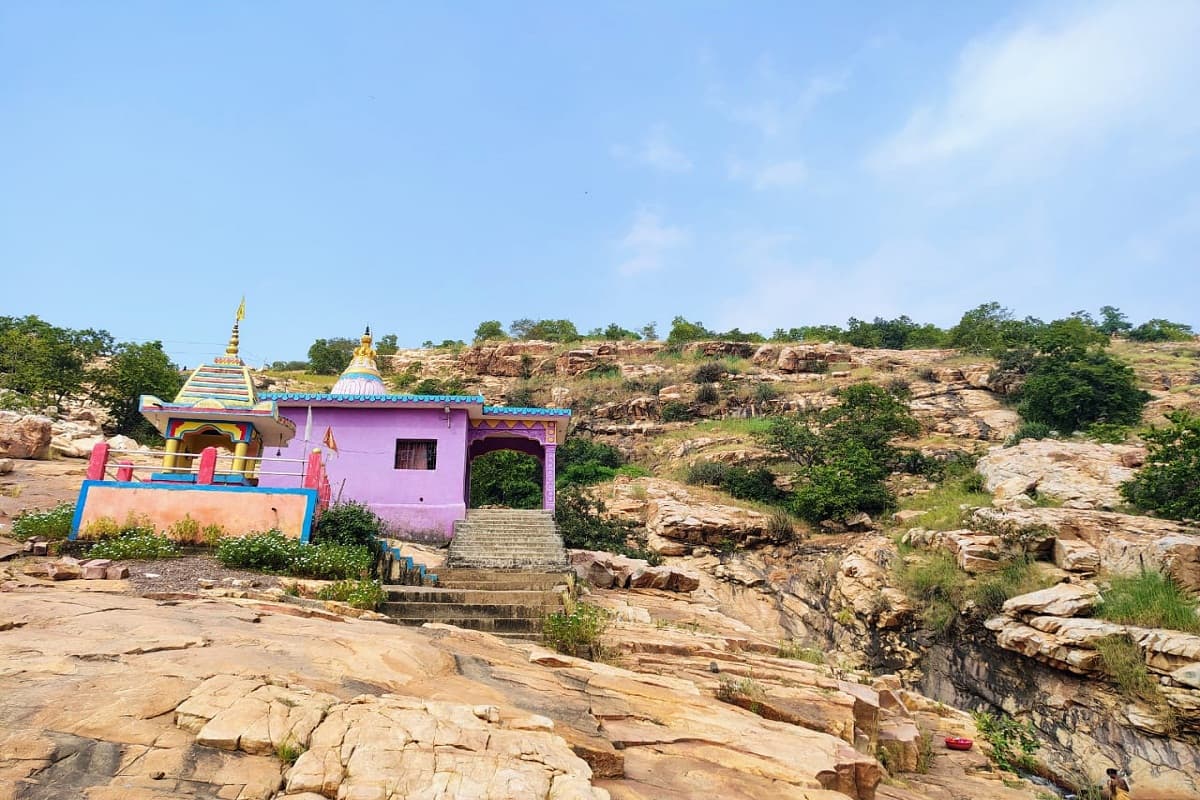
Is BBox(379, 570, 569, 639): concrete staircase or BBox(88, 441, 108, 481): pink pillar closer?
BBox(379, 570, 569, 639): concrete staircase

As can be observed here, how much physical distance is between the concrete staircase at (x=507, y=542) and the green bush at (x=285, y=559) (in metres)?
2.91

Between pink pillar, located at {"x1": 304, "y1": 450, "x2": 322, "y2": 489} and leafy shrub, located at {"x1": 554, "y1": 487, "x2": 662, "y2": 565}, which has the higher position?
pink pillar, located at {"x1": 304, "y1": 450, "x2": 322, "y2": 489}

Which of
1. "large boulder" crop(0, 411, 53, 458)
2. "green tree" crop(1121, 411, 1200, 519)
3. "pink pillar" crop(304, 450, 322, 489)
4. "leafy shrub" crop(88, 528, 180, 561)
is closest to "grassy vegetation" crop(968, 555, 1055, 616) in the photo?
"green tree" crop(1121, 411, 1200, 519)

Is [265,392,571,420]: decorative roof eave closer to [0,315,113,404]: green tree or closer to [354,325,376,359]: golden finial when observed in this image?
[354,325,376,359]: golden finial

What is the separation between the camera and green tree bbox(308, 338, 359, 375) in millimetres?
49906

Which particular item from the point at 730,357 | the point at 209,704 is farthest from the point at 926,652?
the point at 730,357

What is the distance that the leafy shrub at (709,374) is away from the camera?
128 feet

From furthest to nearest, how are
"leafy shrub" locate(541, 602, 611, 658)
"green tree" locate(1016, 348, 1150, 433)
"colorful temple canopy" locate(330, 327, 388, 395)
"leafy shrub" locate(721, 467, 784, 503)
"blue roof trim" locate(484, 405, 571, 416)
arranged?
"green tree" locate(1016, 348, 1150, 433), "leafy shrub" locate(721, 467, 784, 503), "colorful temple canopy" locate(330, 327, 388, 395), "blue roof trim" locate(484, 405, 571, 416), "leafy shrub" locate(541, 602, 611, 658)

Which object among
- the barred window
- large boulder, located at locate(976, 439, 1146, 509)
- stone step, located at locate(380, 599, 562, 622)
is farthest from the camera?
the barred window

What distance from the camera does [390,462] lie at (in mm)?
17391

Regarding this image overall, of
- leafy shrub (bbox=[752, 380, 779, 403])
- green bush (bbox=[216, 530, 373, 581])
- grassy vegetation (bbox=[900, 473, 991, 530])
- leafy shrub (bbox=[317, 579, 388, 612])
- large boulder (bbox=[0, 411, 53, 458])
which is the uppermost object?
leafy shrub (bbox=[752, 380, 779, 403])

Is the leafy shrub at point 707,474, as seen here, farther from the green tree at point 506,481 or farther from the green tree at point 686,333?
the green tree at point 686,333

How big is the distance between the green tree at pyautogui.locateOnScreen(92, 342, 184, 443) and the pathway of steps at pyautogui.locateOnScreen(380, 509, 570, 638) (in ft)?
52.6

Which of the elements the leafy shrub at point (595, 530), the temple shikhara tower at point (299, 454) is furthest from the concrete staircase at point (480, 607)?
the leafy shrub at point (595, 530)
